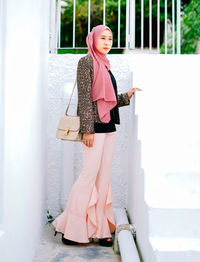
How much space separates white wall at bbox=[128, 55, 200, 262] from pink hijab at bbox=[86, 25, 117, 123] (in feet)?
0.73

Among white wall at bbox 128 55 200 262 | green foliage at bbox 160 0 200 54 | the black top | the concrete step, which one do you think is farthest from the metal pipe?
green foliage at bbox 160 0 200 54

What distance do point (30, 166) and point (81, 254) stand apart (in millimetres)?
760

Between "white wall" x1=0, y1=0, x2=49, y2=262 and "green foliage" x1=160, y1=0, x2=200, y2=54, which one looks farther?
"green foliage" x1=160, y1=0, x2=200, y2=54

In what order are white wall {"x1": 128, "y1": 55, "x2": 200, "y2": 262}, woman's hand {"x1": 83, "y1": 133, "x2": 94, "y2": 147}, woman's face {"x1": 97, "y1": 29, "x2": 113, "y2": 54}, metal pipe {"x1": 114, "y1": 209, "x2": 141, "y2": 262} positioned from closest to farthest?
white wall {"x1": 128, "y1": 55, "x2": 200, "y2": 262}, metal pipe {"x1": 114, "y1": 209, "x2": 141, "y2": 262}, woman's hand {"x1": 83, "y1": 133, "x2": 94, "y2": 147}, woman's face {"x1": 97, "y1": 29, "x2": 113, "y2": 54}

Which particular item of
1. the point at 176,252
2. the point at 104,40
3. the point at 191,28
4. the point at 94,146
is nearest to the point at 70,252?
the point at 94,146

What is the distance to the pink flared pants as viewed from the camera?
95.3 inches

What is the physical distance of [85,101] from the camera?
232 centimetres

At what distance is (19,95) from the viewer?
1.81 metres

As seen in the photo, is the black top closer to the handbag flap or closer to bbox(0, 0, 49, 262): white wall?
the handbag flap

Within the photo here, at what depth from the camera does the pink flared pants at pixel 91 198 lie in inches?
95.3

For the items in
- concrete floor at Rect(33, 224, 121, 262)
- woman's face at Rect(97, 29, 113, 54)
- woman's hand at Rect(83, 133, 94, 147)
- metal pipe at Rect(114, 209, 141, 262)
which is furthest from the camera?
woman's face at Rect(97, 29, 113, 54)

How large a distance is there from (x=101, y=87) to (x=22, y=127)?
2.38 ft

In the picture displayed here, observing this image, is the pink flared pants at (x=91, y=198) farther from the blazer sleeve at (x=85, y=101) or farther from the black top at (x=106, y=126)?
the blazer sleeve at (x=85, y=101)

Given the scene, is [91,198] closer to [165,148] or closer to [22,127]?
[165,148]
